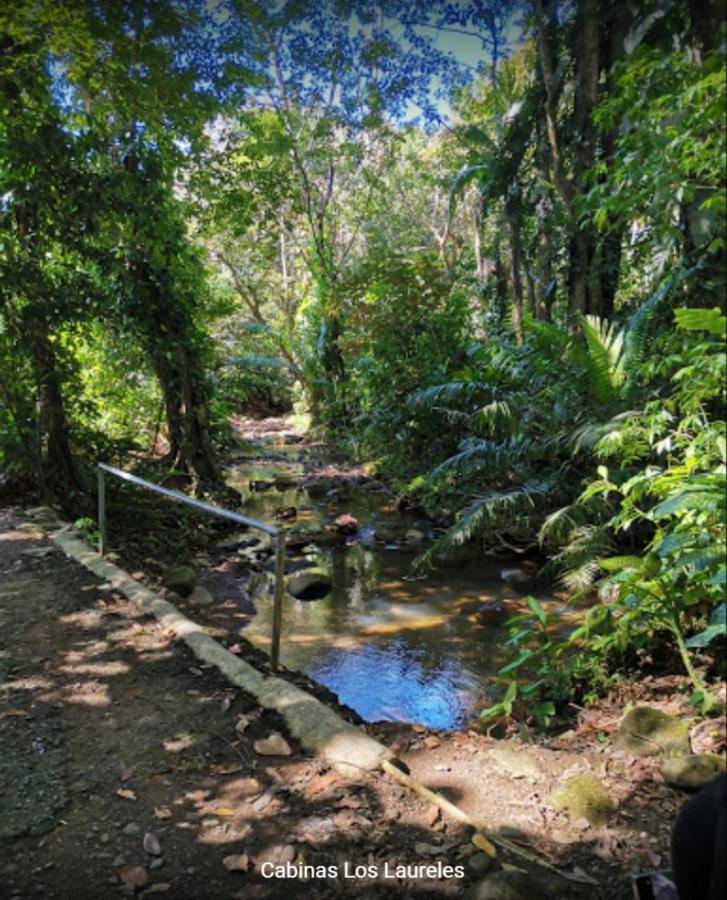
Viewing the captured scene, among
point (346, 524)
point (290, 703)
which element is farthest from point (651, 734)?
point (346, 524)

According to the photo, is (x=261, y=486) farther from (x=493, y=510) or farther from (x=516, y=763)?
(x=516, y=763)

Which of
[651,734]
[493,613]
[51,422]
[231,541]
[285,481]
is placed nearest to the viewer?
[651,734]

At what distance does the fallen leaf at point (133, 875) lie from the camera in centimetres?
211

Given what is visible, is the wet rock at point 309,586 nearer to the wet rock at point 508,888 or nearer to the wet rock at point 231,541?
the wet rock at point 231,541

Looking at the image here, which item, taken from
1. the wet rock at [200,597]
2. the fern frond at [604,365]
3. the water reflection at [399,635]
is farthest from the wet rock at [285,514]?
the fern frond at [604,365]

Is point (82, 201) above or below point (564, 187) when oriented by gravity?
below

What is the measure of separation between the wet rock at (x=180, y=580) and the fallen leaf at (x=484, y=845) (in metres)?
4.09

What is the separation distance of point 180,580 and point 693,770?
4459 mm

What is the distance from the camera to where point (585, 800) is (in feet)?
8.47

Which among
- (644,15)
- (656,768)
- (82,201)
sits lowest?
(656,768)

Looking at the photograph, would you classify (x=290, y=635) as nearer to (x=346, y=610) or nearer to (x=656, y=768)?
(x=346, y=610)

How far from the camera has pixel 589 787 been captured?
8.66 ft

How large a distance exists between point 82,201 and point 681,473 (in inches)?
211

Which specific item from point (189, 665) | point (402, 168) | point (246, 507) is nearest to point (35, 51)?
point (189, 665)
